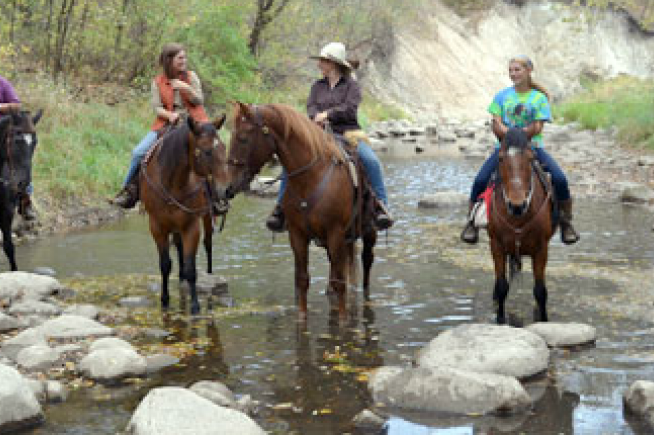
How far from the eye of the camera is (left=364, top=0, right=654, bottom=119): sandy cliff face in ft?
177

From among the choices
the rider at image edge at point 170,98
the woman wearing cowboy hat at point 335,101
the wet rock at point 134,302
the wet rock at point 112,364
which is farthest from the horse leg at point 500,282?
the wet rock at point 134,302

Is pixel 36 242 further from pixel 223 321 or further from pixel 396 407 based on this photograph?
pixel 396 407

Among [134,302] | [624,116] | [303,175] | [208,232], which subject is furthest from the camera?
[624,116]

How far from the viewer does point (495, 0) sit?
64.6 metres

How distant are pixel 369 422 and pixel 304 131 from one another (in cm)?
342

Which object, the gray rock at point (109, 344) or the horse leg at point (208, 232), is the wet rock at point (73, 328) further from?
the horse leg at point (208, 232)

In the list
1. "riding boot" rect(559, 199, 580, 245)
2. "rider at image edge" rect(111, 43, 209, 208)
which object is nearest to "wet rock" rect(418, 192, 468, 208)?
"riding boot" rect(559, 199, 580, 245)

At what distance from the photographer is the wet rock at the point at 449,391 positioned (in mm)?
6191

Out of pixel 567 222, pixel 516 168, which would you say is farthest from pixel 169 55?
pixel 567 222

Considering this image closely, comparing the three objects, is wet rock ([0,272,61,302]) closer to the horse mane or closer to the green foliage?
the horse mane

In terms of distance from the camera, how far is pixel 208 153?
872 cm

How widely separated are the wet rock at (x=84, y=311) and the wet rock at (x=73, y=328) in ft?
1.96

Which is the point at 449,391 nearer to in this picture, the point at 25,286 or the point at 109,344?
the point at 109,344

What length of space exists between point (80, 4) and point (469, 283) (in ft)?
46.6
